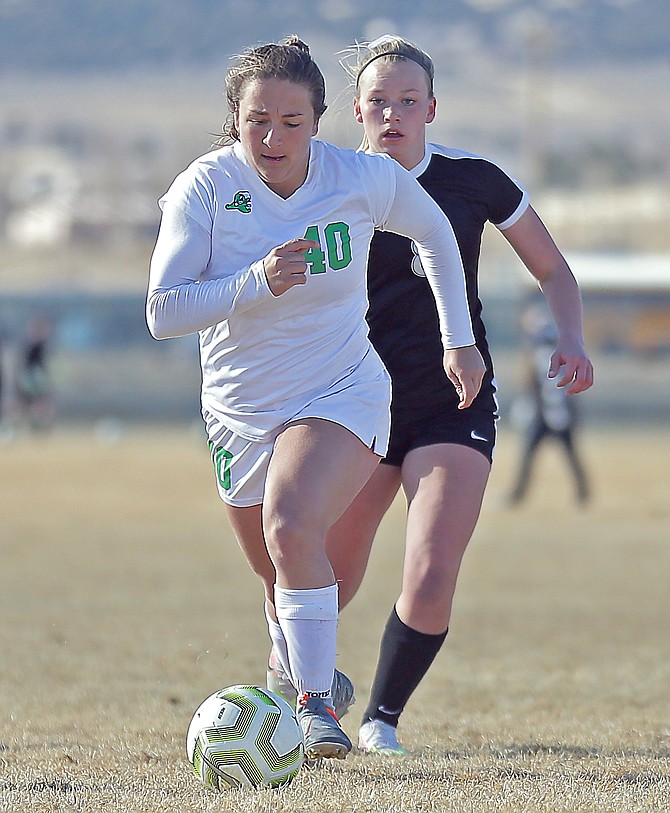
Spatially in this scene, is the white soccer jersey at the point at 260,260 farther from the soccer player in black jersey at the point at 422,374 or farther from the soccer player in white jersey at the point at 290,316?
the soccer player in black jersey at the point at 422,374

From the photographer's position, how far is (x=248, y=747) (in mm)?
3580

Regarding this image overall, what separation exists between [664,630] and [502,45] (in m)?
109

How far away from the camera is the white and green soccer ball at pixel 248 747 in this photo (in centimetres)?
356

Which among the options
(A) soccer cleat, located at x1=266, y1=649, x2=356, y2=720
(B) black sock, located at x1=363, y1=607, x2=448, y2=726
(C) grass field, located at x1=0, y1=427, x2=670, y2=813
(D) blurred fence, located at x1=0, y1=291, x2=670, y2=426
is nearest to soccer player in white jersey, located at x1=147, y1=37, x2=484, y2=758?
(A) soccer cleat, located at x1=266, y1=649, x2=356, y2=720

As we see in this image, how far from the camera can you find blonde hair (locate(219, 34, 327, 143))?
3.69 m

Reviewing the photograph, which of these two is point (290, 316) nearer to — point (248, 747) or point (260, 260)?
point (260, 260)

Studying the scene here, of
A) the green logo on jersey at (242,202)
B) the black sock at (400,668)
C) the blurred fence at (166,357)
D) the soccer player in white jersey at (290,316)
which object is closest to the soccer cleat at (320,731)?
the soccer player in white jersey at (290,316)

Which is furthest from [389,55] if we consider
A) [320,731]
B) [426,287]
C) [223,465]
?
[320,731]

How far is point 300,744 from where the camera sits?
3625mm

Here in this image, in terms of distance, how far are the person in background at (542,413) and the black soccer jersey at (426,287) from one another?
9.00 m

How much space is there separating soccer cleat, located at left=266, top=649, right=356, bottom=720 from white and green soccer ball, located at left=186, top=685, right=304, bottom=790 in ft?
1.33

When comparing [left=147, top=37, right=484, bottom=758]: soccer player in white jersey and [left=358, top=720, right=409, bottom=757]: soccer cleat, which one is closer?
[left=147, top=37, right=484, bottom=758]: soccer player in white jersey

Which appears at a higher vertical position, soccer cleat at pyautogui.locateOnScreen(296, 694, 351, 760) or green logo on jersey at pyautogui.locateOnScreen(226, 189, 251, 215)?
green logo on jersey at pyautogui.locateOnScreen(226, 189, 251, 215)

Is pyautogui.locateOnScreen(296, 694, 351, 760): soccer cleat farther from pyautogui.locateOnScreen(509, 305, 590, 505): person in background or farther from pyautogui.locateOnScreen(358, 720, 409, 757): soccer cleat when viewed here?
pyautogui.locateOnScreen(509, 305, 590, 505): person in background
